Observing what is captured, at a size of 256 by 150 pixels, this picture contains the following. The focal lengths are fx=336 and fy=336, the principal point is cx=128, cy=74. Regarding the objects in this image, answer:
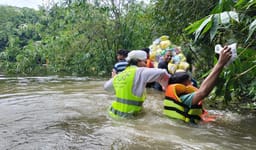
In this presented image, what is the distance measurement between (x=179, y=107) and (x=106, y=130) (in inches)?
37.5

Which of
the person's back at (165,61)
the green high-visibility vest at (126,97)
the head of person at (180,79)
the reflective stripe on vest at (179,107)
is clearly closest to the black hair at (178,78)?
the head of person at (180,79)

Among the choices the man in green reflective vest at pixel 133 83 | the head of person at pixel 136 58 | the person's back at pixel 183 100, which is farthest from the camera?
the head of person at pixel 136 58

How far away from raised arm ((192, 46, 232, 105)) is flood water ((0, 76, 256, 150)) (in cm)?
41

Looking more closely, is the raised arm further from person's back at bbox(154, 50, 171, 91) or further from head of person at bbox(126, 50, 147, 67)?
person's back at bbox(154, 50, 171, 91)

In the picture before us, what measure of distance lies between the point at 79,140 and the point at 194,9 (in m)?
4.23

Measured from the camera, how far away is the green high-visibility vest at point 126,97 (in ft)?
14.2

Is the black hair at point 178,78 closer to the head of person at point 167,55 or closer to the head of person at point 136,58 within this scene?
the head of person at point 136,58

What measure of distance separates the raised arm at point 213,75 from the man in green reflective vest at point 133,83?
24.2 inches

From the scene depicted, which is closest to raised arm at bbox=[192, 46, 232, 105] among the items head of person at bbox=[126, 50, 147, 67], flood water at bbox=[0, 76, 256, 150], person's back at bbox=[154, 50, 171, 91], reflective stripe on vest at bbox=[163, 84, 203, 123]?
reflective stripe on vest at bbox=[163, 84, 203, 123]

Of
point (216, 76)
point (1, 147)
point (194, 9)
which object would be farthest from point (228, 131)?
point (194, 9)

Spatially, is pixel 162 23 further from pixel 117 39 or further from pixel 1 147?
pixel 117 39

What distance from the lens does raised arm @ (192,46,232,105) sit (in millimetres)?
2850

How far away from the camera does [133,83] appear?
431cm

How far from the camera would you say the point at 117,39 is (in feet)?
49.9
